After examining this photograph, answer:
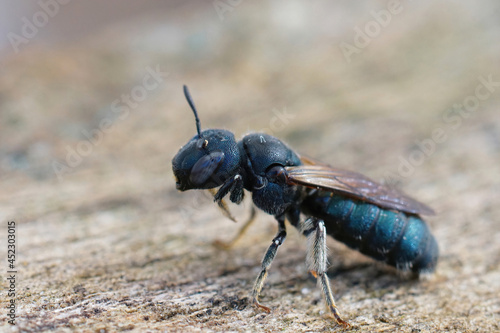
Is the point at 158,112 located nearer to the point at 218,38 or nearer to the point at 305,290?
the point at 218,38

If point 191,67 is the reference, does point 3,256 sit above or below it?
below

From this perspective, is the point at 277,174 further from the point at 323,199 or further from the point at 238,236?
the point at 238,236

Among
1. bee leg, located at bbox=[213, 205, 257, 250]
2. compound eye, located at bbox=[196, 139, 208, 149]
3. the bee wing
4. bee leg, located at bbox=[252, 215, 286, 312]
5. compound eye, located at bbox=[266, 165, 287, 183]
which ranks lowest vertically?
bee leg, located at bbox=[252, 215, 286, 312]

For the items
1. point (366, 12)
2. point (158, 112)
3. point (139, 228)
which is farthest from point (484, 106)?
point (139, 228)

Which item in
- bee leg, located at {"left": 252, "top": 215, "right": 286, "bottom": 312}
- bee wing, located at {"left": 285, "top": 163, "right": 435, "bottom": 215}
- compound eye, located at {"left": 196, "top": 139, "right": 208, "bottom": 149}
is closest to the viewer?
bee leg, located at {"left": 252, "top": 215, "right": 286, "bottom": 312}

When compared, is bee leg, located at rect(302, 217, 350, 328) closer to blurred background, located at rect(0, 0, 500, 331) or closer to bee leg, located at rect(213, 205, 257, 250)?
blurred background, located at rect(0, 0, 500, 331)

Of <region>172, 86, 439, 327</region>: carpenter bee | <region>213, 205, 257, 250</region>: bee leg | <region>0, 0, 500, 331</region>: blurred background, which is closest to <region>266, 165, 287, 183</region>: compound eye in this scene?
<region>172, 86, 439, 327</region>: carpenter bee

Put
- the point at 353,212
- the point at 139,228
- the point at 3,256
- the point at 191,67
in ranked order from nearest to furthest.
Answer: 1. the point at 3,256
2. the point at 353,212
3. the point at 139,228
4. the point at 191,67

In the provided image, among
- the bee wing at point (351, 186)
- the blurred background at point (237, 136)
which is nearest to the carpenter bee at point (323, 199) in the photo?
the bee wing at point (351, 186)

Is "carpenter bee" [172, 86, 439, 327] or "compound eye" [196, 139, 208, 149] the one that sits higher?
"compound eye" [196, 139, 208, 149]
